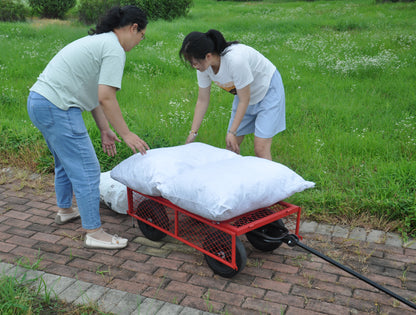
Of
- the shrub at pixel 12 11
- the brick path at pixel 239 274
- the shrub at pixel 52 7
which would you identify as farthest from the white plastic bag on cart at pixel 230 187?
the shrub at pixel 52 7

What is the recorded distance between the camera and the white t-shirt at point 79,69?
10.5 ft

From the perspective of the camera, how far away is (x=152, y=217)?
148 inches

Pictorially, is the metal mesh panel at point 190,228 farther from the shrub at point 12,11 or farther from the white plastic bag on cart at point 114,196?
the shrub at point 12,11

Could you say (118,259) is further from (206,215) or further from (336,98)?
(336,98)

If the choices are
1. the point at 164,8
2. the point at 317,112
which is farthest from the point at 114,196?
the point at 164,8

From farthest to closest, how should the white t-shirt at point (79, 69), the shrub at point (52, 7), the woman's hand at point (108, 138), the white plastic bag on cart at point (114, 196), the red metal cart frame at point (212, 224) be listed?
the shrub at point (52, 7) < the white plastic bag on cart at point (114, 196) < the woman's hand at point (108, 138) < the white t-shirt at point (79, 69) < the red metal cart frame at point (212, 224)

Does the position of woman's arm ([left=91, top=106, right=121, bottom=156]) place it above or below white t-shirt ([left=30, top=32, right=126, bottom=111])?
below

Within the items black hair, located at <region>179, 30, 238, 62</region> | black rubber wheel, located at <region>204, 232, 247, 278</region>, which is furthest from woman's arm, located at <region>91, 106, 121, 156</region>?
black rubber wheel, located at <region>204, 232, 247, 278</region>

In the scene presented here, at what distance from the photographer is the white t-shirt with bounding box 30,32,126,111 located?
126 inches

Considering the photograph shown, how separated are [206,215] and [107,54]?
136 cm

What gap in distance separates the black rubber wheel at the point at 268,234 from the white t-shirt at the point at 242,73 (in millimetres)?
1165

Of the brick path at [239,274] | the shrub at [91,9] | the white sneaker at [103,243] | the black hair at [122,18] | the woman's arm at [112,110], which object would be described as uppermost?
the black hair at [122,18]

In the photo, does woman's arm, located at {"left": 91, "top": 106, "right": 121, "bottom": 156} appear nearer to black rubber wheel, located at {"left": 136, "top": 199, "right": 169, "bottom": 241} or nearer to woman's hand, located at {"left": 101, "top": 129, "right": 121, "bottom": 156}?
woman's hand, located at {"left": 101, "top": 129, "right": 121, "bottom": 156}

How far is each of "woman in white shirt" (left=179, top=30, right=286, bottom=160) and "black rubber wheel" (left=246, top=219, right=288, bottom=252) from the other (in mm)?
813
